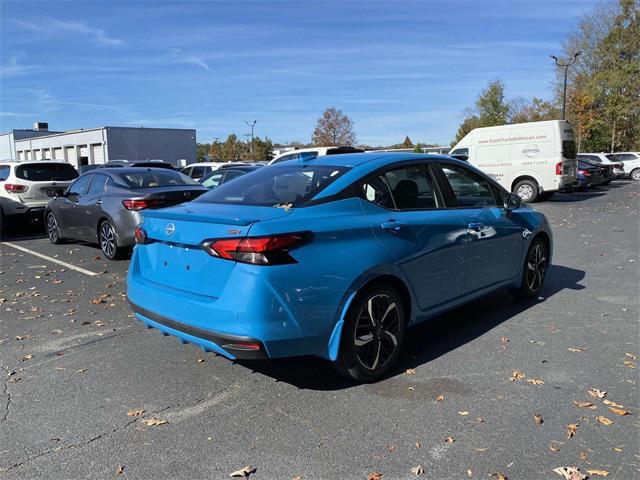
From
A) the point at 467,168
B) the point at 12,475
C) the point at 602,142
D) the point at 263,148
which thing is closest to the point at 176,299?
the point at 12,475

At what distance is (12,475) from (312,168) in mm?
2821

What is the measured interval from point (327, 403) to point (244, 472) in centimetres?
89

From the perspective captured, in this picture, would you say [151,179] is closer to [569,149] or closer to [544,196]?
[569,149]

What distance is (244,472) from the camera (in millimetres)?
2785

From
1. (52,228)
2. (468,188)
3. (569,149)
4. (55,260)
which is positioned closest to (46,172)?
(52,228)

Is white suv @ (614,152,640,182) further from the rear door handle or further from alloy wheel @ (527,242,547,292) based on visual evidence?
the rear door handle

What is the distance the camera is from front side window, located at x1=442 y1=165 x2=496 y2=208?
15.8 ft

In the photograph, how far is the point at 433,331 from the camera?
5.00m

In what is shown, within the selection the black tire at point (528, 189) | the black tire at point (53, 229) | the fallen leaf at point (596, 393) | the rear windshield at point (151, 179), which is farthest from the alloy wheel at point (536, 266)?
the black tire at point (528, 189)

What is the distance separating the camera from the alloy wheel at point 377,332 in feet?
12.2

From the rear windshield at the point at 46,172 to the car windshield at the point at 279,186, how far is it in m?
9.37

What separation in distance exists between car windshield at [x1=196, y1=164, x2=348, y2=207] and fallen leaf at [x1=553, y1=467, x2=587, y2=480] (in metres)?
2.20

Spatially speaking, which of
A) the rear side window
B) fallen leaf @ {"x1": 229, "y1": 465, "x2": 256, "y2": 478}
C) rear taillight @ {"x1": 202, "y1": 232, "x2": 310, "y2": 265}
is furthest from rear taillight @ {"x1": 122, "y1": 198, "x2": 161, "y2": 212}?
fallen leaf @ {"x1": 229, "y1": 465, "x2": 256, "y2": 478}

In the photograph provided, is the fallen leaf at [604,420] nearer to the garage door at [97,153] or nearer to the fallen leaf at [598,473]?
the fallen leaf at [598,473]
